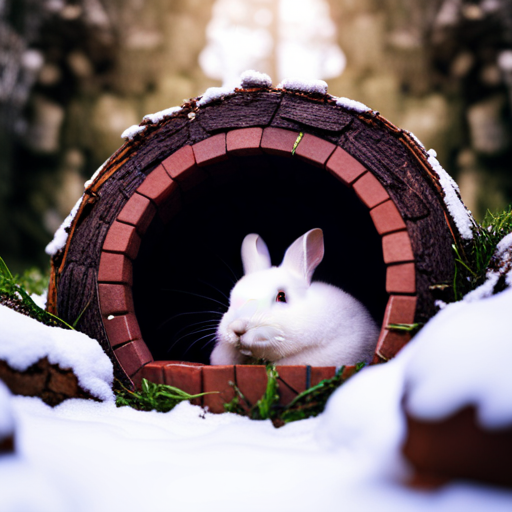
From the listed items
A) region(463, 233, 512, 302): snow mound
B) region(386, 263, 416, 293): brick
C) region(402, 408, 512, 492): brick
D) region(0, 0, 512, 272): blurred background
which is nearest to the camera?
region(402, 408, 512, 492): brick

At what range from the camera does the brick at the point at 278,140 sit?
2.29 m

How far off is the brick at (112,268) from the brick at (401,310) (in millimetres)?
1255

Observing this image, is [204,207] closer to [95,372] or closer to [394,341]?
[95,372]

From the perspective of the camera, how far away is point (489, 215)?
2646 millimetres

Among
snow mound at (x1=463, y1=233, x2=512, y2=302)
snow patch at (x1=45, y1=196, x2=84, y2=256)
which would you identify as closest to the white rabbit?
snow mound at (x1=463, y1=233, x2=512, y2=302)

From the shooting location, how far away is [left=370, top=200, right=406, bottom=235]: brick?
2098mm

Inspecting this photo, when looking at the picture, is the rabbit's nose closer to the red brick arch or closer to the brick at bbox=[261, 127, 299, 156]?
the red brick arch

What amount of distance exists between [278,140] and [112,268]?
3.38ft

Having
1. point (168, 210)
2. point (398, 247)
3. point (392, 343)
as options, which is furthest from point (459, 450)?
point (168, 210)

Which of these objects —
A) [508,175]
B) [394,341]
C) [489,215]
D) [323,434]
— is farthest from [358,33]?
[323,434]

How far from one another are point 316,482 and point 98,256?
1498 mm

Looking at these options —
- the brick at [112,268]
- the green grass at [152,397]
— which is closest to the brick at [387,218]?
the green grass at [152,397]

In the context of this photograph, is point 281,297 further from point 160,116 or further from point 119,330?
point 160,116

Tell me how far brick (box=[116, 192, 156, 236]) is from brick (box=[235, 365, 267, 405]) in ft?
2.95
